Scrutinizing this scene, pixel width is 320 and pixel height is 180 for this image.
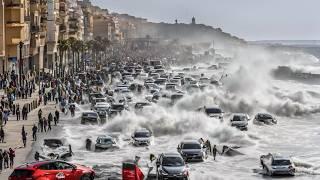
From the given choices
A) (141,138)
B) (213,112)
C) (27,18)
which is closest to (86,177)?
(141,138)

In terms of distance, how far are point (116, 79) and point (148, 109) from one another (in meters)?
44.6

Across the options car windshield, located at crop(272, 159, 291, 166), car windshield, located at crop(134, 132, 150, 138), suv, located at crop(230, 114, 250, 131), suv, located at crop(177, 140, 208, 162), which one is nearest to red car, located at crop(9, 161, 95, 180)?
car windshield, located at crop(272, 159, 291, 166)

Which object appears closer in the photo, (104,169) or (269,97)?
(104,169)

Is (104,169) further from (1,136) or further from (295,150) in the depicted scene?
(295,150)

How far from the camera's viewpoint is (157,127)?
172 feet

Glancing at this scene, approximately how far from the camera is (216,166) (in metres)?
37.5

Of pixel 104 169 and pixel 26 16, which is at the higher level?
pixel 26 16

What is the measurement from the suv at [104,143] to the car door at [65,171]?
15.3 meters

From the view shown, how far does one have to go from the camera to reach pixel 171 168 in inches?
1265

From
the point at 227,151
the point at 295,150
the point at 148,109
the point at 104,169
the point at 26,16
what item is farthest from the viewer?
the point at 26,16

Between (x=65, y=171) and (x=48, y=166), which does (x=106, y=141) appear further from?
(x=48, y=166)

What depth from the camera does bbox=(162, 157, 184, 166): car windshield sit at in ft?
107

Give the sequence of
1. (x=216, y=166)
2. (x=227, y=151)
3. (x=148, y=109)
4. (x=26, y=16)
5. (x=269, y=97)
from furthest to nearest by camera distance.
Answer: (x=26, y=16), (x=269, y=97), (x=148, y=109), (x=227, y=151), (x=216, y=166)

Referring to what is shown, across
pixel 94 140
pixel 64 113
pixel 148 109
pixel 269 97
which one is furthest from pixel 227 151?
pixel 269 97
